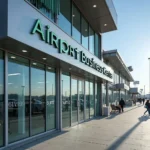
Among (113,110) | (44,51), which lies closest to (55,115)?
(44,51)

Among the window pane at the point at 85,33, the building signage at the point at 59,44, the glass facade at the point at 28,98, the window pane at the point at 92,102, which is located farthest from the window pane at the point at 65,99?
the window pane at the point at 92,102

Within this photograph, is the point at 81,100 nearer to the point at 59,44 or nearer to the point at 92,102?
the point at 92,102

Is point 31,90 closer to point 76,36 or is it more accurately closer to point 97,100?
point 76,36

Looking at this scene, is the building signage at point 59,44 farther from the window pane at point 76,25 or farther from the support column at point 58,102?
the window pane at point 76,25

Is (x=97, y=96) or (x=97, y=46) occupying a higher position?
(x=97, y=46)

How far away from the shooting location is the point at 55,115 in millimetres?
9953

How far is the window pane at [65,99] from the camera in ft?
35.2

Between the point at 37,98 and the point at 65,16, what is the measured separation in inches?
188

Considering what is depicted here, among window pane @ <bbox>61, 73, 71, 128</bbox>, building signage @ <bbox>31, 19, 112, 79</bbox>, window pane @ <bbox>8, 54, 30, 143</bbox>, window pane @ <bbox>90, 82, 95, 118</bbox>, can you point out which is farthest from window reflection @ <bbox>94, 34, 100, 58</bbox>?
window pane @ <bbox>8, 54, 30, 143</bbox>

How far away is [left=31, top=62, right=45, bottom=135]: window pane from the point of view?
8.28 metres

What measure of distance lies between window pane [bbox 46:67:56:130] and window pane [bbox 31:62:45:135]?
34cm

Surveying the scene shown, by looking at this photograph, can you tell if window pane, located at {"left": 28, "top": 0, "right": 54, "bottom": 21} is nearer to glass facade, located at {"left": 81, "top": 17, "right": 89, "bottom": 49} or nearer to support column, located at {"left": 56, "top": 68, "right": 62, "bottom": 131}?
support column, located at {"left": 56, "top": 68, "right": 62, "bottom": 131}

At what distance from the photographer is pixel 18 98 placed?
7418 millimetres

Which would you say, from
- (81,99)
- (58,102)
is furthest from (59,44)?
(81,99)
